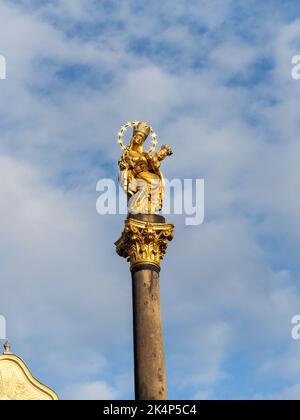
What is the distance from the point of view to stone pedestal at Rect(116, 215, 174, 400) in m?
24.8

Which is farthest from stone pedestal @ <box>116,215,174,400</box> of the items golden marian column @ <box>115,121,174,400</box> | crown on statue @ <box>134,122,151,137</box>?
crown on statue @ <box>134,122,151,137</box>

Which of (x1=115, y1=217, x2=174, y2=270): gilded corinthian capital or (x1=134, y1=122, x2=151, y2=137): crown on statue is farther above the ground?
(x1=134, y1=122, x2=151, y2=137): crown on statue

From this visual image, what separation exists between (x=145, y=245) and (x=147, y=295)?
170 cm

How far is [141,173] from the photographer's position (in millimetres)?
28734

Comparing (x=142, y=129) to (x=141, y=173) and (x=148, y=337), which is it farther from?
(x=148, y=337)

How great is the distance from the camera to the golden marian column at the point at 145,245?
24.9 m

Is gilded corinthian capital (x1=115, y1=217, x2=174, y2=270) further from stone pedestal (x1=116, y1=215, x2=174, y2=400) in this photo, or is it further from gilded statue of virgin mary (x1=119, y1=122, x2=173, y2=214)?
gilded statue of virgin mary (x1=119, y1=122, x2=173, y2=214)

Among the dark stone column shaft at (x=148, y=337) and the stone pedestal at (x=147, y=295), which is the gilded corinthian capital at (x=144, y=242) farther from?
the dark stone column shaft at (x=148, y=337)

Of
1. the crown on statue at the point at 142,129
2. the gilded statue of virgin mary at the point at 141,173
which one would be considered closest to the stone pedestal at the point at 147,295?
the gilded statue of virgin mary at the point at 141,173

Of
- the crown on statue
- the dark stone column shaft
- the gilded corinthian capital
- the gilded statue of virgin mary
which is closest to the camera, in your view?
the dark stone column shaft

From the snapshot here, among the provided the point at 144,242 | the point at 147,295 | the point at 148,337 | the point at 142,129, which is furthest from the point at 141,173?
the point at 148,337
